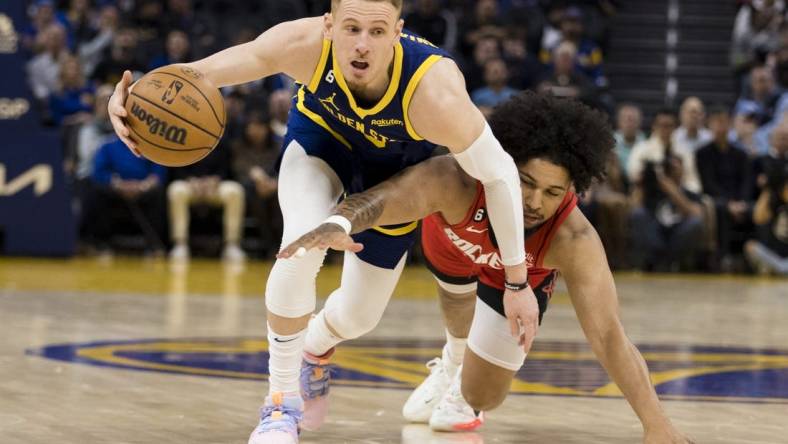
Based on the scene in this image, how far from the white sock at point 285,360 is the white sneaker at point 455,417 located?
722 mm

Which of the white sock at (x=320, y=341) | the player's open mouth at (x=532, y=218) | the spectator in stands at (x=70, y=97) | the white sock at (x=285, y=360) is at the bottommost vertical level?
the spectator in stands at (x=70, y=97)

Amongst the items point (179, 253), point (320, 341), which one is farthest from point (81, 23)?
point (320, 341)

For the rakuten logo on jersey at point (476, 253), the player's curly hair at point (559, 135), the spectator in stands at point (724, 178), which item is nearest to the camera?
the player's curly hair at point (559, 135)

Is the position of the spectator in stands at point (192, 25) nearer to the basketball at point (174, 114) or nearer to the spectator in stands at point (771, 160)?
the spectator in stands at point (771, 160)

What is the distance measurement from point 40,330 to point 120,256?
639 centimetres

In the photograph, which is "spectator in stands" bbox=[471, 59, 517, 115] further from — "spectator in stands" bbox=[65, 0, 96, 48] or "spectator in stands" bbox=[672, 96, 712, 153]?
"spectator in stands" bbox=[65, 0, 96, 48]

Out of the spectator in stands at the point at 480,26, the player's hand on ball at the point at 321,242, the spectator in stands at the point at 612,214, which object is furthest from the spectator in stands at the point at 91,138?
the player's hand on ball at the point at 321,242

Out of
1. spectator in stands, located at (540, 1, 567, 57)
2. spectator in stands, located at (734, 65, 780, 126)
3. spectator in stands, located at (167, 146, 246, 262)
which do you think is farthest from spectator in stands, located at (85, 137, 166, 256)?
spectator in stands, located at (734, 65, 780, 126)

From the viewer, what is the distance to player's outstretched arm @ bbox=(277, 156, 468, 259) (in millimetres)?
3889

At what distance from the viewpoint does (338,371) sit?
19.6ft

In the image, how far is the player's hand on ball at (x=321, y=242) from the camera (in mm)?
3811

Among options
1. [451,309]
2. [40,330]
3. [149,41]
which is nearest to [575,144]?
[451,309]

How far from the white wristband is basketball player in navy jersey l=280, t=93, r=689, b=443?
0.13ft

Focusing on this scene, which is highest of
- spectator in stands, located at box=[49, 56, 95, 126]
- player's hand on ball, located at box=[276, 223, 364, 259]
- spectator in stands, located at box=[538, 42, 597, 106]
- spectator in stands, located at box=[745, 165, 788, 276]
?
player's hand on ball, located at box=[276, 223, 364, 259]
